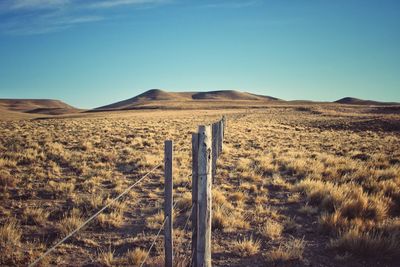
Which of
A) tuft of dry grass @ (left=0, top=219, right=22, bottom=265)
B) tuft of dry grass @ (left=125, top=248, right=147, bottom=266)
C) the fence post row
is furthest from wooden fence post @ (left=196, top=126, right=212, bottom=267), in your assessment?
tuft of dry grass @ (left=0, top=219, right=22, bottom=265)

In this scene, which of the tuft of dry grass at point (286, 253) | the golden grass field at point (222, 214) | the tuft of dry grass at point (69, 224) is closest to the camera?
the tuft of dry grass at point (286, 253)

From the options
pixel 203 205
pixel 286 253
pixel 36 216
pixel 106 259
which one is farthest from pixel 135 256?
A: pixel 36 216

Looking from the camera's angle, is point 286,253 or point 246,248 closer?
point 286,253

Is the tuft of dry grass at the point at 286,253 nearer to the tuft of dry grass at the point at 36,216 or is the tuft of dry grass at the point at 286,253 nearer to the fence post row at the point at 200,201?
the fence post row at the point at 200,201

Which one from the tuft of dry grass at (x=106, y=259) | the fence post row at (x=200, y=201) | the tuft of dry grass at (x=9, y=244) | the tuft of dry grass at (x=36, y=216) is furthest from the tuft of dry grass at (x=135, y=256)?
the tuft of dry grass at (x=36, y=216)

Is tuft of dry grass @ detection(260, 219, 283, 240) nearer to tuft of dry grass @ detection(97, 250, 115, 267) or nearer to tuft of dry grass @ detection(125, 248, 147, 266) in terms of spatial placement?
tuft of dry grass @ detection(125, 248, 147, 266)

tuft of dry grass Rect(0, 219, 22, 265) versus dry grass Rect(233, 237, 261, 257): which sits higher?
tuft of dry grass Rect(0, 219, 22, 265)

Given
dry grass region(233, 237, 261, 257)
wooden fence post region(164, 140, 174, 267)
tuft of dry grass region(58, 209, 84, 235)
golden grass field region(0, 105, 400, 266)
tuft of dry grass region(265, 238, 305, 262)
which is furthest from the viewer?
tuft of dry grass region(58, 209, 84, 235)

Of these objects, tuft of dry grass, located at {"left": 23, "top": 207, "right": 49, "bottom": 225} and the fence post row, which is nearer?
the fence post row

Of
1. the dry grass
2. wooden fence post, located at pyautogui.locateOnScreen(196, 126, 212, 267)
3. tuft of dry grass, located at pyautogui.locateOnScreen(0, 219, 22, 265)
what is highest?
wooden fence post, located at pyautogui.locateOnScreen(196, 126, 212, 267)

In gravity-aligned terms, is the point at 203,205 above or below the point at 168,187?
below

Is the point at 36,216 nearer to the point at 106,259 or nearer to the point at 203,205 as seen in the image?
the point at 106,259

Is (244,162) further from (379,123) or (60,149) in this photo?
(379,123)

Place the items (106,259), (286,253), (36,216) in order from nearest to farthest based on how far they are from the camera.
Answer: (106,259), (286,253), (36,216)
